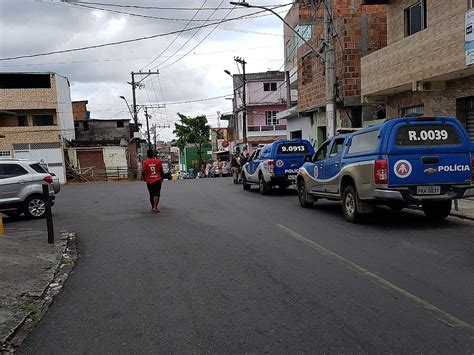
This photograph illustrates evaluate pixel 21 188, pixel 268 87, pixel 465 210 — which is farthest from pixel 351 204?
pixel 268 87

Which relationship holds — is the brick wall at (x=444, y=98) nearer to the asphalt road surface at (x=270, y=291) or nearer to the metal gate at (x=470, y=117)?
the metal gate at (x=470, y=117)

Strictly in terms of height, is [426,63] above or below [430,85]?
above

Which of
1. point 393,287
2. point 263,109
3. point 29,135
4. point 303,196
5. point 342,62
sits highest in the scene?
point 263,109

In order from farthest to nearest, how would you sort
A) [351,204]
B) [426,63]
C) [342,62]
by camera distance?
[342,62], [426,63], [351,204]

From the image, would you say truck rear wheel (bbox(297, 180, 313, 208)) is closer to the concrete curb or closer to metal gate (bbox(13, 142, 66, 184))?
the concrete curb

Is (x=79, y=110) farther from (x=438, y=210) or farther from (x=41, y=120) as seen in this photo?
(x=438, y=210)

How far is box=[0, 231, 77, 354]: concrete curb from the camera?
14.1 ft

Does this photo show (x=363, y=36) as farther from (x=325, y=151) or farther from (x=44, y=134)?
(x=44, y=134)

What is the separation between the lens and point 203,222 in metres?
11.2

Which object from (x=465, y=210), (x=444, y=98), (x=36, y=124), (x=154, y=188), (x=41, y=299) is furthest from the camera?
(x=36, y=124)

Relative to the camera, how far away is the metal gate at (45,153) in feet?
132

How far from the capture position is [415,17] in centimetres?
1741

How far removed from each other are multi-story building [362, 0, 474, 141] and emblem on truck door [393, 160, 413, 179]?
232 inches

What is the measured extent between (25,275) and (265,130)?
160 feet
